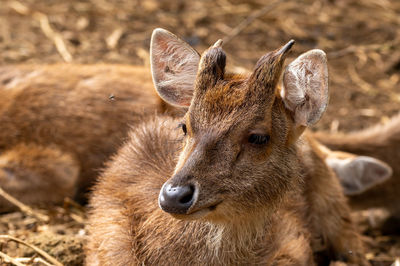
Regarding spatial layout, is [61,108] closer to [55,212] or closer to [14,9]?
[55,212]

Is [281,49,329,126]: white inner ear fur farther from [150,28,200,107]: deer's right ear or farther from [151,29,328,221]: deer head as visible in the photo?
[150,28,200,107]: deer's right ear

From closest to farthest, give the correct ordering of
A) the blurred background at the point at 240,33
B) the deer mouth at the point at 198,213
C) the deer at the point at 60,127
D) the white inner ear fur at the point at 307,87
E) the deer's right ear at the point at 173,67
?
the deer mouth at the point at 198,213
the white inner ear fur at the point at 307,87
the deer's right ear at the point at 173,67
the deer at the point at 60,127
the blurred background at the point at 240,33

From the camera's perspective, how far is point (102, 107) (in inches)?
269

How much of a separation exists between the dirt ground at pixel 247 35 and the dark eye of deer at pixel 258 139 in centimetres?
346

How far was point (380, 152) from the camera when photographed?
7.87m

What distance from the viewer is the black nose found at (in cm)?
338

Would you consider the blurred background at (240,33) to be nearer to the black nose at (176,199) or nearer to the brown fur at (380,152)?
the brown fur at (380,152)

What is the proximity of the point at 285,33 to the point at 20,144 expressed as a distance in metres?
4.85

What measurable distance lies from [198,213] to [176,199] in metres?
0.22

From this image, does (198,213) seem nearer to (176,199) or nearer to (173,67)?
(176,199)

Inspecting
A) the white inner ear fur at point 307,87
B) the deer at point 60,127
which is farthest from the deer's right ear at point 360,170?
the white inner ear fur at point 307,87

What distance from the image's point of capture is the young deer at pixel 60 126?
6.56 meters

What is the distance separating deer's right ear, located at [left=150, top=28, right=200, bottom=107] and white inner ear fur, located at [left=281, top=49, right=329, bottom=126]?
0.60m

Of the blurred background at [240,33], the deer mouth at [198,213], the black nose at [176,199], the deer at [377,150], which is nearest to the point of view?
the black nose at [176,199]
